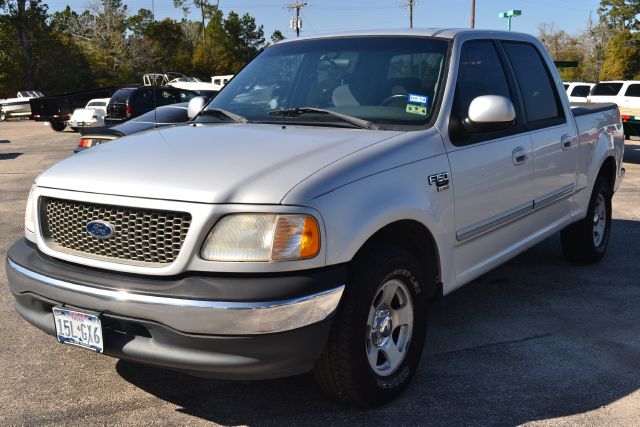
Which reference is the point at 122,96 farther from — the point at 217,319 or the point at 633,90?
the point at 217,319

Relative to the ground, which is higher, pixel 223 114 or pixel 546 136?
pixel 223 114

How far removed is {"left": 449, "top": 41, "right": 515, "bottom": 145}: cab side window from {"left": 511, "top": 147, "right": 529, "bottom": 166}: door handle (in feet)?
0.45

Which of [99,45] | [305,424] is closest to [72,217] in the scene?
[305,424]

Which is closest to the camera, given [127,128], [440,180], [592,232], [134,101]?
[440,180]

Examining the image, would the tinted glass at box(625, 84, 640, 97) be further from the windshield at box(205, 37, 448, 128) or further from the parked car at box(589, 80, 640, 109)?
the windshield at box(205, 37, 448, 128)

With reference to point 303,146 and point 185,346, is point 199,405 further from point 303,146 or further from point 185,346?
point 303,146

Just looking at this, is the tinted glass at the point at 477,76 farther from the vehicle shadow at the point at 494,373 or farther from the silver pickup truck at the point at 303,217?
the vehicle shadow at the point at 494,373

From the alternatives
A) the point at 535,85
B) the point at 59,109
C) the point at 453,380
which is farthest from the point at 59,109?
the point at 453,380

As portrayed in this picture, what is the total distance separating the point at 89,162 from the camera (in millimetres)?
3307

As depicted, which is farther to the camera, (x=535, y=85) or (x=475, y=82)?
(x=535, y=85)

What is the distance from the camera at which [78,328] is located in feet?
9.75

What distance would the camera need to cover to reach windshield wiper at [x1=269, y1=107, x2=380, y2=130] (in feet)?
12.1

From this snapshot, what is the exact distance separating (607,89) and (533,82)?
16255mm

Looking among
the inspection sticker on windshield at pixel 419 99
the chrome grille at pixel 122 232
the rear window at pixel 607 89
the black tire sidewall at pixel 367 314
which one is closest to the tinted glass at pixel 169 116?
the inspection sticker on windshield at pixel 419 99
